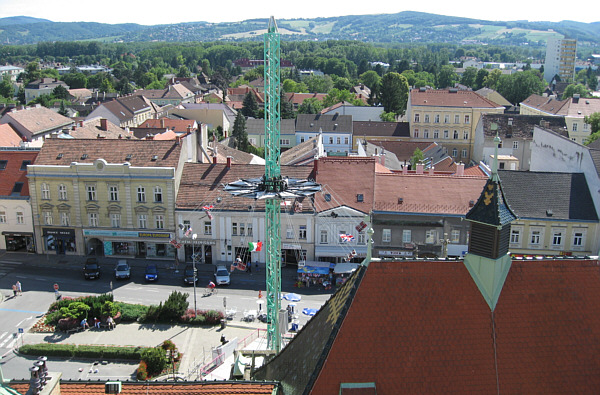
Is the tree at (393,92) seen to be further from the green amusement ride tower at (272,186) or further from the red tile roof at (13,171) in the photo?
the green amusement ride tower at (272,186)

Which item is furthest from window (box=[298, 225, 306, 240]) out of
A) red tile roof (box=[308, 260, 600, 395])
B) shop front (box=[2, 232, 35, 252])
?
red tile roof (box=[308, 260, 600, 395])

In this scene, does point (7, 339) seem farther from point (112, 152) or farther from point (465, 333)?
point (465, 333)

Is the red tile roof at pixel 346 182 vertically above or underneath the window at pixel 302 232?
above

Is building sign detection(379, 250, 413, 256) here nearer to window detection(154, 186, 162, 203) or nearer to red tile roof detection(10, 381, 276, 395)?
window detection(154, 186, 162, 203)

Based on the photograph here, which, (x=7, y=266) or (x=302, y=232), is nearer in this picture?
(x=302, y=232)

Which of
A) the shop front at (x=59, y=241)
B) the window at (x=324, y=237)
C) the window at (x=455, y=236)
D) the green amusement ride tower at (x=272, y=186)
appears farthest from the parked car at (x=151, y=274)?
the window at (x=455, y=236)

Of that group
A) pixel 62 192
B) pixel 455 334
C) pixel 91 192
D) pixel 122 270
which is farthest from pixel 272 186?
pixel 62 192

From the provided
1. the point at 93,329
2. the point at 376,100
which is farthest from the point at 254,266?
the point at 376,100
